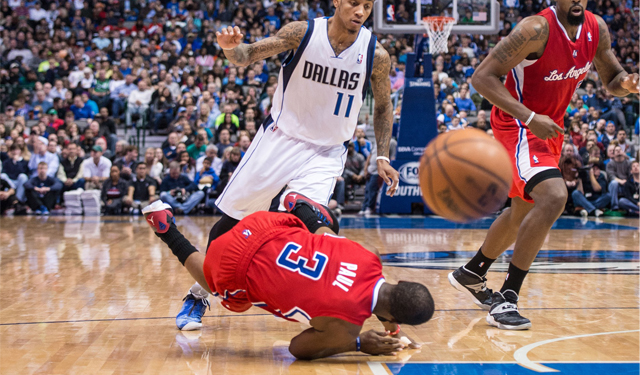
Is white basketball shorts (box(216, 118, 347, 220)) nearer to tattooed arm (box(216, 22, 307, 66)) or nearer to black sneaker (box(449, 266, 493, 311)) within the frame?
tattooed arm (box(216, 22, 307, 66))

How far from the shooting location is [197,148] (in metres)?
14.6

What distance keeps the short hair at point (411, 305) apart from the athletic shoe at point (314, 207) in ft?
2.61

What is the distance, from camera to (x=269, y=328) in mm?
4148

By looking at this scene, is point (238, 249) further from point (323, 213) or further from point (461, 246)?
point (461, 246)

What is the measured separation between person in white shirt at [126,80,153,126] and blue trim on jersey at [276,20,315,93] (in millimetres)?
12813

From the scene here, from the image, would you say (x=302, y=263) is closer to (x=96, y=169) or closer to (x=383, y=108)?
(x=383, y=108)

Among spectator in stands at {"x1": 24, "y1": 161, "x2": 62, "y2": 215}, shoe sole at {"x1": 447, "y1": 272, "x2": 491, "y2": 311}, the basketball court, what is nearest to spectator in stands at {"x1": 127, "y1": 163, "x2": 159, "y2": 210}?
spectator in stands at {"x1": 24, "y1": 161, "x2": 62, "y2": 215}

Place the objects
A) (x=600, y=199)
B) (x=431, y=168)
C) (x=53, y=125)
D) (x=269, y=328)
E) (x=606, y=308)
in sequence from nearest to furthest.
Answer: (x=431, y=168), (x=269, y=328), (x=606, y=308), (x=600, y=199), (x=53, y=125)

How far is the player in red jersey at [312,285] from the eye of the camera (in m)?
3.10

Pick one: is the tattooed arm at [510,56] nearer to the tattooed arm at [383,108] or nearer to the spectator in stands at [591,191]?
the tattooed arm at [383,108]

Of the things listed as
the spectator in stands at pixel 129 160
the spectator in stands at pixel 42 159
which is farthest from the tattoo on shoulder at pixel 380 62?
the spectator in stands at pixel 42 159

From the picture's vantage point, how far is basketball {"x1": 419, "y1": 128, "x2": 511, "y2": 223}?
3.57 metres

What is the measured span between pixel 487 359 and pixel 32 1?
71.4ft

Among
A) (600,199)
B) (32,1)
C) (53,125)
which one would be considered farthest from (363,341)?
(32,1)
